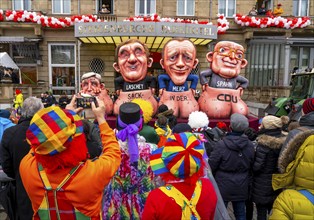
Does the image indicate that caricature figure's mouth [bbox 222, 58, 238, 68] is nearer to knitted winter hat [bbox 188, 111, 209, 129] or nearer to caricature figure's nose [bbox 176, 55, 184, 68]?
caricature figure's nose [bbox 176, 55, 184, 68]

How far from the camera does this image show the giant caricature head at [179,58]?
6.45 m

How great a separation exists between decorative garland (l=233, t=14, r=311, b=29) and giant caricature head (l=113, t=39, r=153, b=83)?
1231cm

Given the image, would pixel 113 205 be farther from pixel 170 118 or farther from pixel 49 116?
pixel 170 118

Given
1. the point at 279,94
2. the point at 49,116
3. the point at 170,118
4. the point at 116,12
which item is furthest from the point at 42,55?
the point at 49,116

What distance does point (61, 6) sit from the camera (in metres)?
17.3

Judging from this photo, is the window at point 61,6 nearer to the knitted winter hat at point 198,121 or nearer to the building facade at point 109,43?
the building facade at point 109,43

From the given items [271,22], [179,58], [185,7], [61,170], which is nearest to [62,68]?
[185,7]

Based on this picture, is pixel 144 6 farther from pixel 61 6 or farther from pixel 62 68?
pixel 62 68

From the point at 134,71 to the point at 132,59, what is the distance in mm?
274

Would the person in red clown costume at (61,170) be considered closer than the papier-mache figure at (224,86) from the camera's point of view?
Yes

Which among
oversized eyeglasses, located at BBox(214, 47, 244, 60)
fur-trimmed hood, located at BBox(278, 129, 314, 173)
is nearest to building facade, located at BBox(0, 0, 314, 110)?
oversized eyeglasses, located at BBox(214, 47, 244, 60)

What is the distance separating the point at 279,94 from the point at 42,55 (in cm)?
1364

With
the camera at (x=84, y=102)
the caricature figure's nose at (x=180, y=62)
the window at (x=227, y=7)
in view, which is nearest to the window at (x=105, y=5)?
the window at (x=227, y=7)

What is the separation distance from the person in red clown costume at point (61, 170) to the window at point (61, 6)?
1733 centimetres
